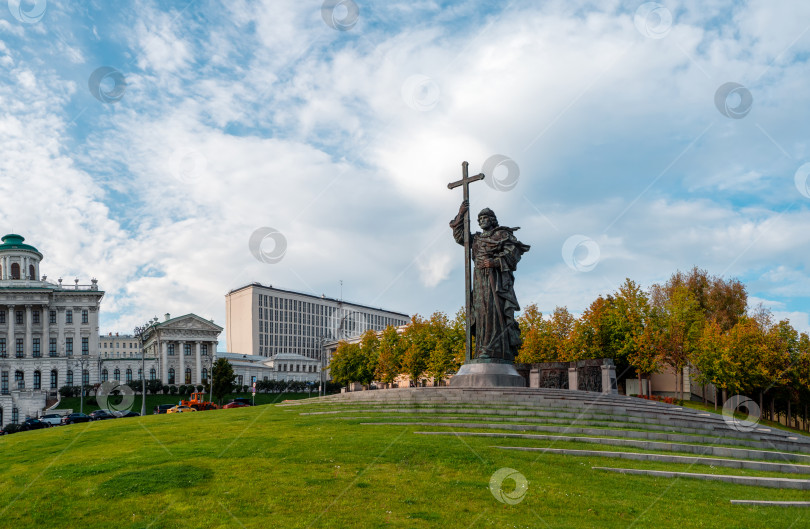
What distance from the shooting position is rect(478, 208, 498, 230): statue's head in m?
29.3

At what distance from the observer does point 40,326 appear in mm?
92625

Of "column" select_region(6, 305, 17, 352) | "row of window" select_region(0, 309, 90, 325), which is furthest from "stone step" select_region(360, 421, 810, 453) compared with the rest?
"column" select_region(6, 305, 17, 352)

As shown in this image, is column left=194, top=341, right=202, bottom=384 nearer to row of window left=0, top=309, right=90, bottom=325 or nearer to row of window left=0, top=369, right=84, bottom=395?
row of window left=0, top=309, right=90, bottom=325

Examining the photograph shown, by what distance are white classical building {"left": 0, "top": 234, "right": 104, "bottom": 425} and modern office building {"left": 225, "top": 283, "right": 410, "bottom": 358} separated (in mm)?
66261

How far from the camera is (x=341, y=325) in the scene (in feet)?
609

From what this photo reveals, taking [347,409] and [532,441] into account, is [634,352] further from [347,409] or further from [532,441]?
[532,441]

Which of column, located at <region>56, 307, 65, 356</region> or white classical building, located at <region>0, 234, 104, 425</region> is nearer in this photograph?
white classical building, located at <region>0, 234, 104, 425</region>

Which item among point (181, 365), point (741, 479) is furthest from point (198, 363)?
point (741, 479)

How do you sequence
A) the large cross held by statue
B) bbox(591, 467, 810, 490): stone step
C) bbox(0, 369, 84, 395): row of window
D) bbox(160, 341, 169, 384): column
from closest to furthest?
bbox(591, 467, 810, 490): stone step < the large cross held by statue < bbox(0, 369, 84, 395): row of window < bbox(160, 341, 169, 384): column

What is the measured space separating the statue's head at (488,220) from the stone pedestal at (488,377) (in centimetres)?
675

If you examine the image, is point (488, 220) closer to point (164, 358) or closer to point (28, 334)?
point (28, 334)

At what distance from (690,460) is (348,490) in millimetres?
9080


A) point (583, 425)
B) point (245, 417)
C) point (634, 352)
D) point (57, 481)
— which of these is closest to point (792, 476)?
point (583, 425)

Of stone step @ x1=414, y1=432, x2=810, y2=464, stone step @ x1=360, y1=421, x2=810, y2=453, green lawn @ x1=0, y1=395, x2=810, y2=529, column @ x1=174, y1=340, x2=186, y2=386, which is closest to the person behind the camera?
green lawn @ x1=0, y1=395, x2=810, y2=529
